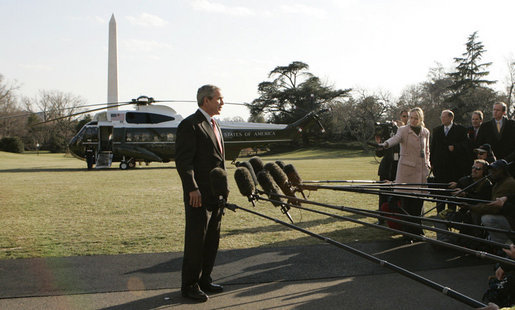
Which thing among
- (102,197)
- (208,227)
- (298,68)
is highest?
(298,68)

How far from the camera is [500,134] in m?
6.99

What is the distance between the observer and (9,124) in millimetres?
69062

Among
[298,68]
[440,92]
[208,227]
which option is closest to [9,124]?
[298,68]

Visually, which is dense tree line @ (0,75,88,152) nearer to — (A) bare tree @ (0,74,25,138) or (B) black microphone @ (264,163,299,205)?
(A) bare tree @ (0,74,25,138)

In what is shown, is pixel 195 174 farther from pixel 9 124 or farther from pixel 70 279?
pixel 9 124

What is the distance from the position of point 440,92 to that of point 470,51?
7.11 metres

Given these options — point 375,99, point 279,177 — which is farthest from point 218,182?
point 375,99

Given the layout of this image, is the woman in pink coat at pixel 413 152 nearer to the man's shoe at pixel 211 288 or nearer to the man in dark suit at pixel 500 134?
the man in dark suit at pixel 500 134

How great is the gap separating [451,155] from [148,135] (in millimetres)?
22134

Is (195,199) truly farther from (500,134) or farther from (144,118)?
(144,118)

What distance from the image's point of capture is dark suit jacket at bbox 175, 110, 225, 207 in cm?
415

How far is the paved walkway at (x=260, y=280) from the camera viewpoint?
4.09 meters

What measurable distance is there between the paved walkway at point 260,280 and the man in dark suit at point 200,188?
264mm

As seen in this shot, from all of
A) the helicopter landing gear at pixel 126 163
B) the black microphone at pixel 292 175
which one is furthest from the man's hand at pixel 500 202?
the helicopter landing gear at pixel 126 163
